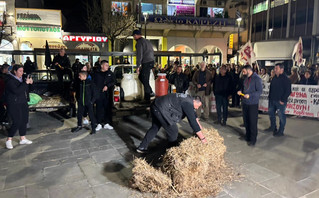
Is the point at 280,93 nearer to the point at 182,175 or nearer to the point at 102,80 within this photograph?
the point at 182,175

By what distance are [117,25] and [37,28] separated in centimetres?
681

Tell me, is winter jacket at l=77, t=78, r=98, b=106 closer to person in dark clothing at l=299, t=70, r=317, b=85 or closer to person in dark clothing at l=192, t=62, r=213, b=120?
person in dark clothing at l=192, t=62, r=213, b=120

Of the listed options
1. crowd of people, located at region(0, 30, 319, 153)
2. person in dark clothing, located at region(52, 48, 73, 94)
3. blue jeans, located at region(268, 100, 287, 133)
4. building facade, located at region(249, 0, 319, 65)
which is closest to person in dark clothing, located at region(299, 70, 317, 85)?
crowd of people, located at region(0, 30, 319, 153)

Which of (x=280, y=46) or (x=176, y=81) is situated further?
(x=280, y=46)

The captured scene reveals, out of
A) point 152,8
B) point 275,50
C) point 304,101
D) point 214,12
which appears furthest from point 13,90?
point 214,12

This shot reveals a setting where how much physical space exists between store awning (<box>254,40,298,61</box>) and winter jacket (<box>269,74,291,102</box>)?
11.5 meters

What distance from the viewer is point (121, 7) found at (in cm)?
2462

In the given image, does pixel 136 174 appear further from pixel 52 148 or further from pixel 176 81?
pixel 176 81

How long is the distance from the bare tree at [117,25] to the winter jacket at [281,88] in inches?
724

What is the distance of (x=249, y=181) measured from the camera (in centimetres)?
418

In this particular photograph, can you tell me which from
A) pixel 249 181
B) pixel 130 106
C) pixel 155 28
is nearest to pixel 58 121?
pixel 130 106

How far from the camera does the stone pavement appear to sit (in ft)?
12.7

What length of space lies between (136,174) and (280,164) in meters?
3.05

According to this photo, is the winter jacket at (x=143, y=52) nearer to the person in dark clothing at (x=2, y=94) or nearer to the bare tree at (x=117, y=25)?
the person in dark clothing at (x=2, y=94)
